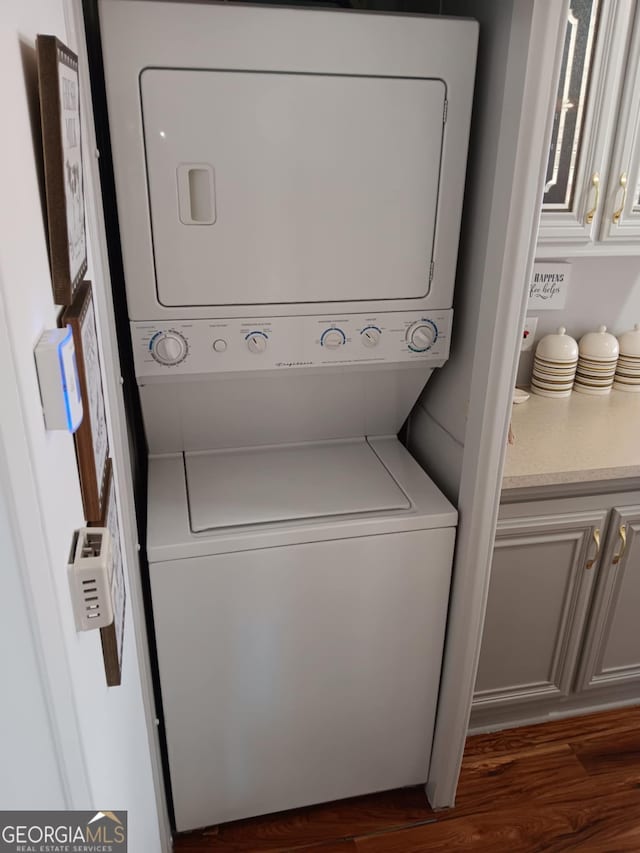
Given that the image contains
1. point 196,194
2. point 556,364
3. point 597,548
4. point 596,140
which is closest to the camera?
point 196,194

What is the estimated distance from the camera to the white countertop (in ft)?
5.33

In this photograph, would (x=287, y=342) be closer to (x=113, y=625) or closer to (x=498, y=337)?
(x=498, y=337)

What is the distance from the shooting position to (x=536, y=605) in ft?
5.93

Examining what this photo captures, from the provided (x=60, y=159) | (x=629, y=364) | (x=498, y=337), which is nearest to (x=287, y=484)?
(x=498, y=337)

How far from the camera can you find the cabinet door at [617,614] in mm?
1786

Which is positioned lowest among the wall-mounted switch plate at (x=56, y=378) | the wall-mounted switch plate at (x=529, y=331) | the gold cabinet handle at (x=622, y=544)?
the gold cabinet handle at (x=622, y=544)

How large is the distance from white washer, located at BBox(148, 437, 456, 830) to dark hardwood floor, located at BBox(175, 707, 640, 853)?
0.28 feet

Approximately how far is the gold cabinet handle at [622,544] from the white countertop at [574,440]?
186 mm

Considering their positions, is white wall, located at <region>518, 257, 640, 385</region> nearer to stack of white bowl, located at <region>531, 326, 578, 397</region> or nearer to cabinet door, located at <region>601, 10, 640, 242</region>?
stack of white bowl, located at <region>531, 326, 578, 397</region>

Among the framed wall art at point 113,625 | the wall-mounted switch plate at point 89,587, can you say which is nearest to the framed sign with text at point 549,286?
the framed wall art at point 113,625

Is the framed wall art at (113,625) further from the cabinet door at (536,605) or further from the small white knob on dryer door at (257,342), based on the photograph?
the cabinet door at (536,605)

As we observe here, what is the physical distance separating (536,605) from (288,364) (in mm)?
980

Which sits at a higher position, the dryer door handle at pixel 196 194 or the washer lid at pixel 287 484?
the dryer door handle at pixel 196 194

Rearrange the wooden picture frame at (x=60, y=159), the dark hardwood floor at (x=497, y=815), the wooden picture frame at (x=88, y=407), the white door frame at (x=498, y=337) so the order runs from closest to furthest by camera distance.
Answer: the wooden picture frame at (x=60, y=159) → the wooden picture frame at (x=88, y=407) → the white door frame at (x=498, y=337) → the dark hardwood floor at (x=497, y=815)
